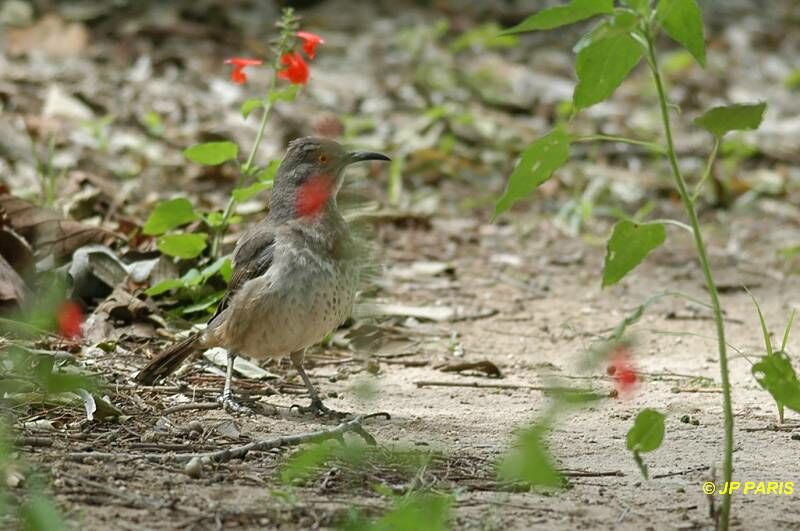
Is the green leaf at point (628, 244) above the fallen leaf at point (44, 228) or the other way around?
above

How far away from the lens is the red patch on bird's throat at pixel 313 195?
A: 5.69m

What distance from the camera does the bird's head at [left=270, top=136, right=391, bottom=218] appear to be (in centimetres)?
584

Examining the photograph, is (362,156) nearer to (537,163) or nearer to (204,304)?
(204,304)

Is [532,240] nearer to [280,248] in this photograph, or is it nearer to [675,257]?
[675,257]

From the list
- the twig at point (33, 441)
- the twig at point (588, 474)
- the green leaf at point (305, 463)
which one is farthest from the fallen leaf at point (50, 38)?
the twig at point (588, 474)

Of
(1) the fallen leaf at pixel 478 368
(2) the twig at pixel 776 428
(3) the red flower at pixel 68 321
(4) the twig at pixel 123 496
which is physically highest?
(4) the twig at pixel 123 496

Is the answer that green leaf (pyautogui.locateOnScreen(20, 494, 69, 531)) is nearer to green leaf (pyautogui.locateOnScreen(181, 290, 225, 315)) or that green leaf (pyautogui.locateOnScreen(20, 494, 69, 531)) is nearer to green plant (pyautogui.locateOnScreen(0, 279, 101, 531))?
green plant (pyautogui.locateOnScreen(0, 279, 101, 531))

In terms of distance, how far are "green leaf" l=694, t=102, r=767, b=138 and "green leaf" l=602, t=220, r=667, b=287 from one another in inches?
12.0

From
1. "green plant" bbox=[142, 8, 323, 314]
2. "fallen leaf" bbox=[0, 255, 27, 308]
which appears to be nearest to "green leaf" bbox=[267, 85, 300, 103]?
"green plant" bbox=[142, 8, 323, 314]

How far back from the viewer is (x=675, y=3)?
3.38 meters

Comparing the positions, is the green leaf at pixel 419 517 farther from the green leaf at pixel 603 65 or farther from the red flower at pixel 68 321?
the red flower at pixel 68 321

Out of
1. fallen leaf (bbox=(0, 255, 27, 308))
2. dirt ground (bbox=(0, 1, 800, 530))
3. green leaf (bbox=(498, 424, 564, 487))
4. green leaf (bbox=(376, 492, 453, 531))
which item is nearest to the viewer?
green leaf (bbox=(498, 424, 564, 487))

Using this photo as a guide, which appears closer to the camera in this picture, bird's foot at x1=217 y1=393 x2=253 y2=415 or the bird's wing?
bird's foot at x1=217 y1=393 x2=253 y2=415

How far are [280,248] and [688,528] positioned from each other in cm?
242
